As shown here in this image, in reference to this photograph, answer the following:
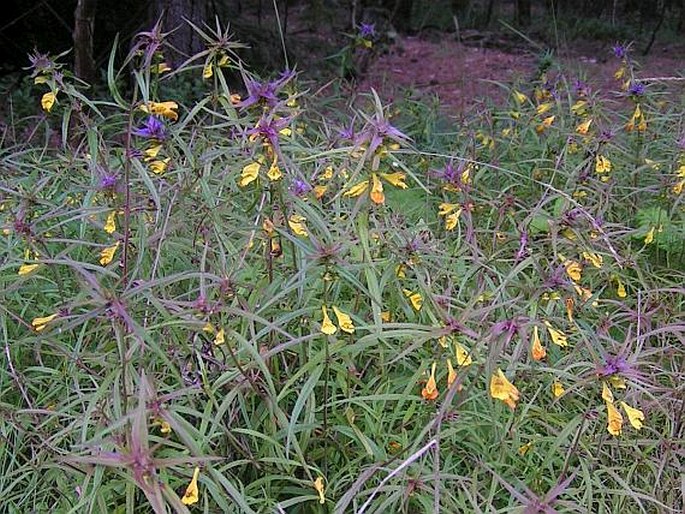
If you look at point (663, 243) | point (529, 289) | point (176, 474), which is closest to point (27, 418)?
point (176, 474)

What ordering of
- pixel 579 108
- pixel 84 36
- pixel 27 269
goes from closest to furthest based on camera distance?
pixel 27 269
pixel 579 108
pixel 84 36

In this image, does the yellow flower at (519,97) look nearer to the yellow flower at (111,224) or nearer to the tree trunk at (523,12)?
the yellow flower at (111,224)

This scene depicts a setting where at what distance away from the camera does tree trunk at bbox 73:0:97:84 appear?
338 cm

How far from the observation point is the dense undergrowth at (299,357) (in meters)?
1.28

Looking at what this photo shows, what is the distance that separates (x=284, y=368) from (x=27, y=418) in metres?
0.48

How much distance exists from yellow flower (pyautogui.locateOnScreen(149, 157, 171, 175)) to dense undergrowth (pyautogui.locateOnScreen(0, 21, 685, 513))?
18 mm

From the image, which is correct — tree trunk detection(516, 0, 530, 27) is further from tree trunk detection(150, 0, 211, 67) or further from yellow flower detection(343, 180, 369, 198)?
yellow flower detection(343, 180, 369, 198)

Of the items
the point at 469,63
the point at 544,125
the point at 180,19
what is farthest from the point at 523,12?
the point at 544,125

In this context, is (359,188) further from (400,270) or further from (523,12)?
(523,12)

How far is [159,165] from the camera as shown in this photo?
5.67 ft

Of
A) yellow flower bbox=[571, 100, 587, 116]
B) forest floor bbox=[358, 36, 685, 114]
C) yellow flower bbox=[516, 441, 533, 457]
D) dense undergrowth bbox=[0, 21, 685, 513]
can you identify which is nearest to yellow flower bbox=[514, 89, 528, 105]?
yellow flower bbox=[571, 100, 587, 116]

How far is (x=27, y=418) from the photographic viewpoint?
62.3 inches

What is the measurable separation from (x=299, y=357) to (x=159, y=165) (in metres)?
0.49

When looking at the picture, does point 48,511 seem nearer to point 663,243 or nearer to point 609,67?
point 663,243
